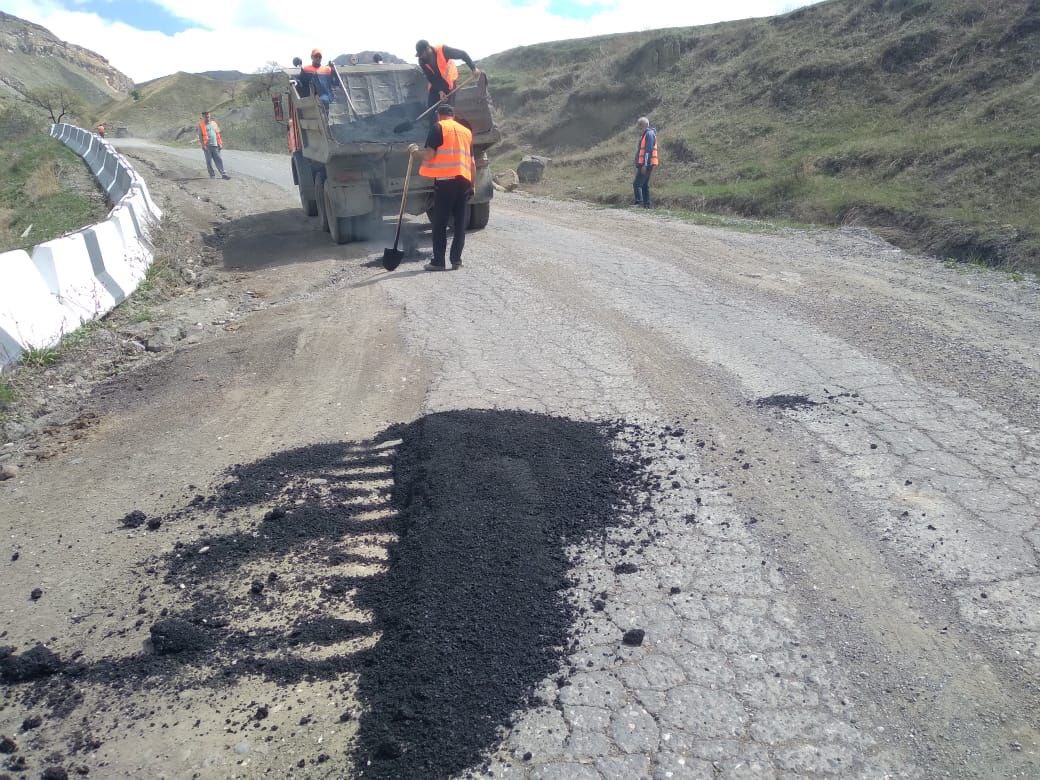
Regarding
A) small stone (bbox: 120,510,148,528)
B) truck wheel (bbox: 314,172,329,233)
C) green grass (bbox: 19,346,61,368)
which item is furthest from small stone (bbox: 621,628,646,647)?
truck wheel (bbox: 314,172,329,233)

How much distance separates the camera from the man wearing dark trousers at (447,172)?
7.96 meters

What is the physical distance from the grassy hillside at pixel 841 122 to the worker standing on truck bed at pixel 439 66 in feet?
19.7

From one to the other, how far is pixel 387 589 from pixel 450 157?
5.97 metres

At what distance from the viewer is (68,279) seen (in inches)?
267

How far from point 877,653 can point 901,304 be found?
16.2 feet

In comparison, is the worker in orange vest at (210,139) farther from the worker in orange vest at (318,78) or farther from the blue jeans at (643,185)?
the blue jeans at (643,185)

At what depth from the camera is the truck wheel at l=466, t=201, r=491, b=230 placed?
11.0 metres

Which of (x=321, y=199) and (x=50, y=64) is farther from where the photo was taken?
(x=50, y=64)

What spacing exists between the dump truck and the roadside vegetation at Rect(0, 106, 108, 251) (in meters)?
4.50

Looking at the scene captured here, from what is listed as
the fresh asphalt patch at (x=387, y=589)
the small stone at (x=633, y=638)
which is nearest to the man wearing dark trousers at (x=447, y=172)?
the fresh asphalt patch at (x=387, y=589)

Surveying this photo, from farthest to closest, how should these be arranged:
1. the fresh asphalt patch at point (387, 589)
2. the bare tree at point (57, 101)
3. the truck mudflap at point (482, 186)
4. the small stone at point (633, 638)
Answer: the bare tree at point (57, 101), the truck mudflap at point (482, 186), the small stone at point (633, 638), the fresh asphalt patch at point (387, 589)

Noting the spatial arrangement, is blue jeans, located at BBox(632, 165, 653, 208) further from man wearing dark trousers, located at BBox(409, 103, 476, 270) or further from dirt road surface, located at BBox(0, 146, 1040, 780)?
dirt road surface, located at BBox(0, 146, 1040, 780)

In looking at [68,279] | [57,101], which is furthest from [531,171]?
[57,101]

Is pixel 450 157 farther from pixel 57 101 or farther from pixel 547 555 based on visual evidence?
pixel 57 101
